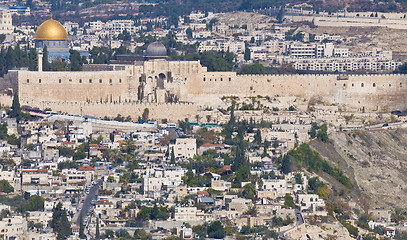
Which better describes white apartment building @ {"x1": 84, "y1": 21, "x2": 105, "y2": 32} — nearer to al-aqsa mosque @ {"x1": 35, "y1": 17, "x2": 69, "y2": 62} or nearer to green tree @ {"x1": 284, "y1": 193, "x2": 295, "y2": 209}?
al-aqsa mosque @ {"x1": 35, "y1": 17, "x2": 69, "y2": 62}

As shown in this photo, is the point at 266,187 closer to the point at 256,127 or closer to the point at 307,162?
the point at 307,162

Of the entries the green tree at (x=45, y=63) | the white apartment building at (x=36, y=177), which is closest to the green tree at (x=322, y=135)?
the green tree at (x=45, y=63)

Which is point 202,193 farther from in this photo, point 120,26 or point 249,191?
point 120,26

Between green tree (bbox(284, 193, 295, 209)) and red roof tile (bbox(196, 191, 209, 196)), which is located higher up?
red roof tile (bbox(196, 191, 209, 196))

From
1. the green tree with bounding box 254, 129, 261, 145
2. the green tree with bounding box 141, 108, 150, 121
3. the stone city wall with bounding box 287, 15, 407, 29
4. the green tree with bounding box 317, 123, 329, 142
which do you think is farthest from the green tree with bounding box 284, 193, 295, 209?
the stone city wall with bounding box 287, 15, 407, 29

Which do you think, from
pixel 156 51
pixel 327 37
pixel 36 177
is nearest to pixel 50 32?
pixel 156 51

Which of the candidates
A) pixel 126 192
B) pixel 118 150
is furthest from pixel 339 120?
pixel 126 192
